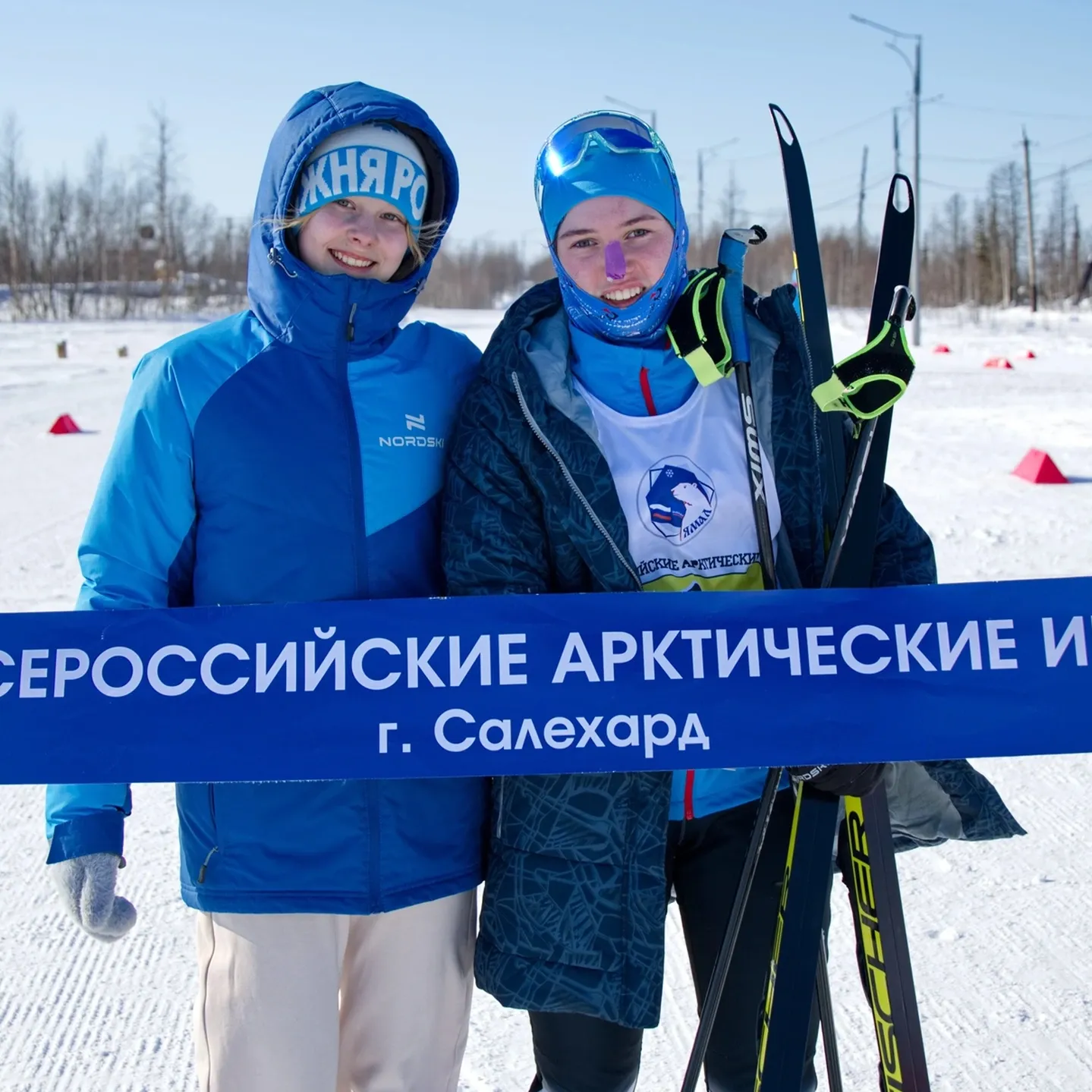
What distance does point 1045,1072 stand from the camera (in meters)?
2.24

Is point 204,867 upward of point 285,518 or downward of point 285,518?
downward

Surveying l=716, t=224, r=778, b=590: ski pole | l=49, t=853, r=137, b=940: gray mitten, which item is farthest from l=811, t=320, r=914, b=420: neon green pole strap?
l=49, t=853, r=137, b=940: gray mitten

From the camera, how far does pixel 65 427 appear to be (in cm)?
1135

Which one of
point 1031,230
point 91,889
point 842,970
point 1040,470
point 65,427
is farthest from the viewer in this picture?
point 1031,230

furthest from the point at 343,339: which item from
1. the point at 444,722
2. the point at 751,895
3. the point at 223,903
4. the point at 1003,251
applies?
the point at 1003,251

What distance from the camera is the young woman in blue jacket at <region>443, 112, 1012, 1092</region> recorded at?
69.2 inches

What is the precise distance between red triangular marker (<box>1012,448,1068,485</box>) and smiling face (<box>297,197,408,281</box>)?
21.9 feet

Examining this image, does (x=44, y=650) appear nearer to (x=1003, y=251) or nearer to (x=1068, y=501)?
(x=1068, y=501)

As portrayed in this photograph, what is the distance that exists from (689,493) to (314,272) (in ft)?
2.38

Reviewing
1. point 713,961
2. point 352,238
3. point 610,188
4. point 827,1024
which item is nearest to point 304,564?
point 352,238

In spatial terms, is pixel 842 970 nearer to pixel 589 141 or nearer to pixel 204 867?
pixel 204 867

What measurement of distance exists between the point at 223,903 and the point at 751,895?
900 millimetres

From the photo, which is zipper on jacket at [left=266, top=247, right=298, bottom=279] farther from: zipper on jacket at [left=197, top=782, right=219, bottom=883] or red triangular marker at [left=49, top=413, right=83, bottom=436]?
red triangular marker at [left=49, top=413, right=83, bottom=436]

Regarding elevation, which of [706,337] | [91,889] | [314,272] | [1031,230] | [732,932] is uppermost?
[1031,230]
